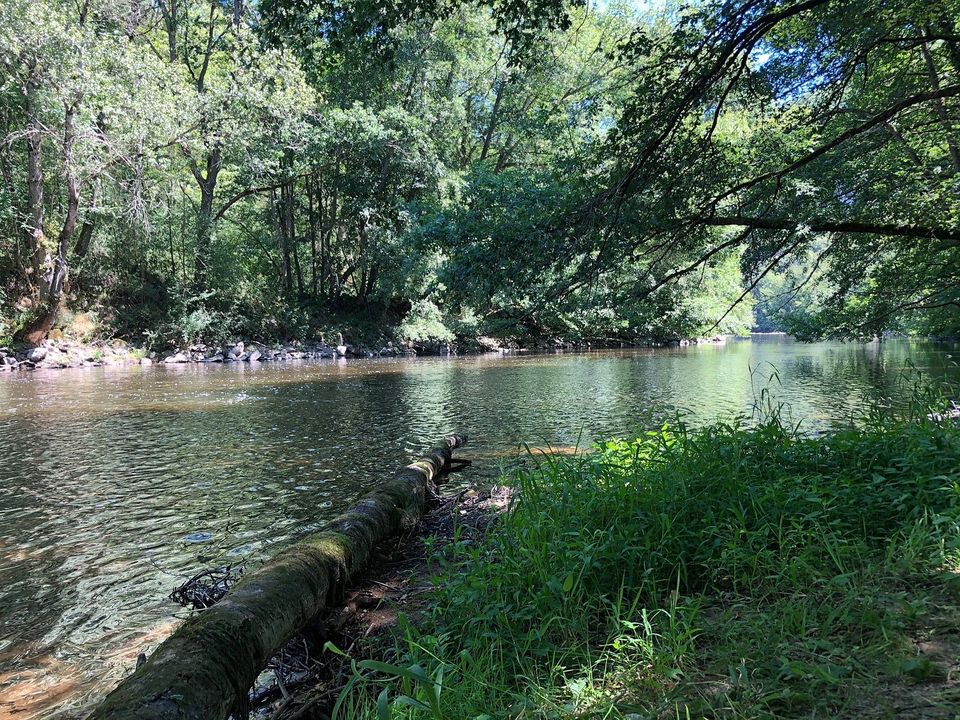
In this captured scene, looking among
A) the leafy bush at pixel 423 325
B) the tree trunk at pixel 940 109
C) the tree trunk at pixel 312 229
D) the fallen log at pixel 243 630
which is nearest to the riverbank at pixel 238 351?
the leafy bush at pixel 423 325

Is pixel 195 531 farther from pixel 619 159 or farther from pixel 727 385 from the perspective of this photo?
pixel 727 385

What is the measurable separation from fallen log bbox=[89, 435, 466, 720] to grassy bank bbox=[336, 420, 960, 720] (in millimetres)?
470

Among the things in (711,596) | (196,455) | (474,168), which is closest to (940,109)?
(711,596)

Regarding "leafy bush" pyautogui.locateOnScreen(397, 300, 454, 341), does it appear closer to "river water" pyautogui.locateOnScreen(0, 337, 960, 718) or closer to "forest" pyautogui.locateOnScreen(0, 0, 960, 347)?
"forest" pyautogui.locateOnScreen(0, 0, 960, 347)

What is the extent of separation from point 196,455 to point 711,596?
7387mm

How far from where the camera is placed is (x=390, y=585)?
3902 millimetres

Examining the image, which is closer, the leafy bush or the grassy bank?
the grassy bank

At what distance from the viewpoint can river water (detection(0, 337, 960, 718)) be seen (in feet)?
12.0

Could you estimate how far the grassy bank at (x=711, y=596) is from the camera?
2.06m

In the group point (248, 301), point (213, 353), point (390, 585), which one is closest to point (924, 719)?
point (390, 585)

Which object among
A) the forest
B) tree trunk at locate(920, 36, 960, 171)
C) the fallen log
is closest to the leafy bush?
the forest

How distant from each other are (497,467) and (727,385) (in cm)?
1031

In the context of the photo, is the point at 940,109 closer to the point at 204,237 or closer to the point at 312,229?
the point at 204,237

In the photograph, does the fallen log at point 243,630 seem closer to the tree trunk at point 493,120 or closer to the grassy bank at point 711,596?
the grassy bank at point 711,596
